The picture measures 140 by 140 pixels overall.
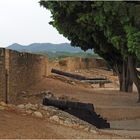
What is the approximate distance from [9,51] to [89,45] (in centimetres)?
711

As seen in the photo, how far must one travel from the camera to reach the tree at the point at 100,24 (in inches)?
725

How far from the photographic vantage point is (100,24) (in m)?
19.7

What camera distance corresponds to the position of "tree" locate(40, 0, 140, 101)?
18.4 meters

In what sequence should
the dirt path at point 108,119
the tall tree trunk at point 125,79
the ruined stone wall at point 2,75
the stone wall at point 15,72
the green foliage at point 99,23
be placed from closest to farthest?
the dirt path at point 108,119 < the green foliage at point 99,23 < the ruined stone wall at point 2,75 < the stone wall at point 15,72 < the tall tree trunk at point 125,79

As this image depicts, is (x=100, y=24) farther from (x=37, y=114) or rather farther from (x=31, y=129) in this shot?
(x=31, y=129)

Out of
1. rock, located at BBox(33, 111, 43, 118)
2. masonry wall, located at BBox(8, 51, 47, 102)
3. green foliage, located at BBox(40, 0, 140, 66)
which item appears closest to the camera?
rock, located at BBox(33, 111, 43, 118)

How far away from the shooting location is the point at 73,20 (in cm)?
2286

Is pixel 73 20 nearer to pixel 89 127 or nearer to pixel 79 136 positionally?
pixel 89 127

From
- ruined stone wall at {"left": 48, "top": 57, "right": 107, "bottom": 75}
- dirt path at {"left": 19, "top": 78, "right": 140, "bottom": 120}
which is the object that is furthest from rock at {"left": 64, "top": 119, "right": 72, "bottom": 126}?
ruined stone wall at {"left": 48, "top": 57, "right": 107, "bottom": 75}

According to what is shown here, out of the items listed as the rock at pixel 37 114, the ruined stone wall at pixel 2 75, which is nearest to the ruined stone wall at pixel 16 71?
the ruined stone wall at pixel 2 75

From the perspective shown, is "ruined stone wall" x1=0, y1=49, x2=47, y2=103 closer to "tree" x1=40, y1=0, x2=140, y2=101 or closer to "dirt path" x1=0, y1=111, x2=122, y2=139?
"tree" x1=40, y1=0, x2=140, y2=101

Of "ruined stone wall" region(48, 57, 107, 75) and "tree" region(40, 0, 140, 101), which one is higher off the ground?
"tree" region(40, 0, 140, 101)

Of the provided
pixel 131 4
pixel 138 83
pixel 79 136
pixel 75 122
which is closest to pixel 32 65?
pixel 138 83

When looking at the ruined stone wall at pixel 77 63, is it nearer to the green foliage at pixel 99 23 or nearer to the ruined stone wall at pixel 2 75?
the green foliage at pixel 99 23
